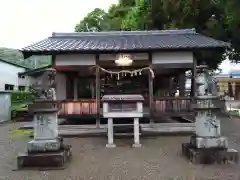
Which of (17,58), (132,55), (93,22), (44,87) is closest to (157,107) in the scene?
(132,55)

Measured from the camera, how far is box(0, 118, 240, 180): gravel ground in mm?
6027

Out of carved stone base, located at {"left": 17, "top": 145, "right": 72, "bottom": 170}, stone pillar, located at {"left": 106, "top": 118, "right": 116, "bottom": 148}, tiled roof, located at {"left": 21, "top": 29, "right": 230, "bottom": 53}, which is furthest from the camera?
tiled roof, located at {"left": 21, "top": 29, "right": 230, "bottom": 53}

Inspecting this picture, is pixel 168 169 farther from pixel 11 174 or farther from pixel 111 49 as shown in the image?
pixel 111 49

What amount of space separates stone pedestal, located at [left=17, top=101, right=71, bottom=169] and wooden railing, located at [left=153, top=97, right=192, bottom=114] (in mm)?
5574

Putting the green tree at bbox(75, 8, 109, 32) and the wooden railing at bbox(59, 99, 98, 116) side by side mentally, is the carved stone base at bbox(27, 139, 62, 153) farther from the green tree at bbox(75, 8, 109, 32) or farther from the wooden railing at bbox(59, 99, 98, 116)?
the green tree at bbox(75, 8, 109, 32)

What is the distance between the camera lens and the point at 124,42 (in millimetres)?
12805

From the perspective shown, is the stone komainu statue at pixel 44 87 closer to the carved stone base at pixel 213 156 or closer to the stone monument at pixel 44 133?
the stone monument at pixel 44 133

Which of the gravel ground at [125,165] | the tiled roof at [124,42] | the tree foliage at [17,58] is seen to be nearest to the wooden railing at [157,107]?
the gravel ground at [125,165]

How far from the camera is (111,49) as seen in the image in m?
11.1

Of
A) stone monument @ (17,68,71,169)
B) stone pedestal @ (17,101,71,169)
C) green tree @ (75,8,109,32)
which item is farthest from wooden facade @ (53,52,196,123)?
green tree @ (75,8,109,32)

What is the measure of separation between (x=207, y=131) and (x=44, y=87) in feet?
14.3

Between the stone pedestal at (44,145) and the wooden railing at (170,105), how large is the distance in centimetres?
557

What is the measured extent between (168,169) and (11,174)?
3649 mm

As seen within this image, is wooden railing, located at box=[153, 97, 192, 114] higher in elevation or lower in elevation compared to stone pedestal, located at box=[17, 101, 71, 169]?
higher
